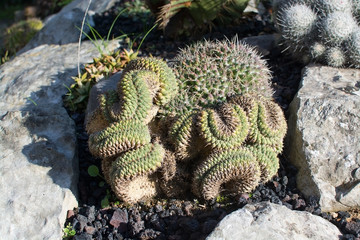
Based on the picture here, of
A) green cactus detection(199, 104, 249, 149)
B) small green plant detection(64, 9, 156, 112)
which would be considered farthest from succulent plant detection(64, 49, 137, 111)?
green cactus detection(199, 104, 249, 149)

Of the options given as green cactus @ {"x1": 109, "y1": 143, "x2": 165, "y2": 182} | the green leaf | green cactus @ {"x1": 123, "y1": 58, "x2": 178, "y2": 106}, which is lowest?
the green leaf

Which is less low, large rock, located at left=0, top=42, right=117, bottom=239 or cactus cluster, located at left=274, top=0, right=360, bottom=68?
cactus cluster, located at left=274, top=0, right=360, bottom=68

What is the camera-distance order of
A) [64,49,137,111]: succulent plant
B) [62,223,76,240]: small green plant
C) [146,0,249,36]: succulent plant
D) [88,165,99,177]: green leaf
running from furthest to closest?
1. [146,0,249,36]: succulent plant
2. [64,49,137,111]: succulent plant
3. [88,165,99,177]: green leaf
4. [62,223,76,240]: small green plant

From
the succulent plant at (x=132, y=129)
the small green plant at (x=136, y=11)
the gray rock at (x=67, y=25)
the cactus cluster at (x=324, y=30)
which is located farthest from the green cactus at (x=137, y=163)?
the gray rock at (x=67, y=25)

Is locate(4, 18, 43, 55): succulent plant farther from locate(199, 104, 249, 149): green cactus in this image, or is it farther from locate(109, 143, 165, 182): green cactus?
locate(199, 104, 249, 149): green cactus

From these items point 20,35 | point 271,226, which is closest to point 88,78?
point 271,226

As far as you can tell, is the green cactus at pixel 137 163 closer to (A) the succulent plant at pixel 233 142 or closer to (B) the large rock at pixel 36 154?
(A) the succulent plant at pixel 233 142

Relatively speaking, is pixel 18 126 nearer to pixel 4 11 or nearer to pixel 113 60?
pixel 113 60
